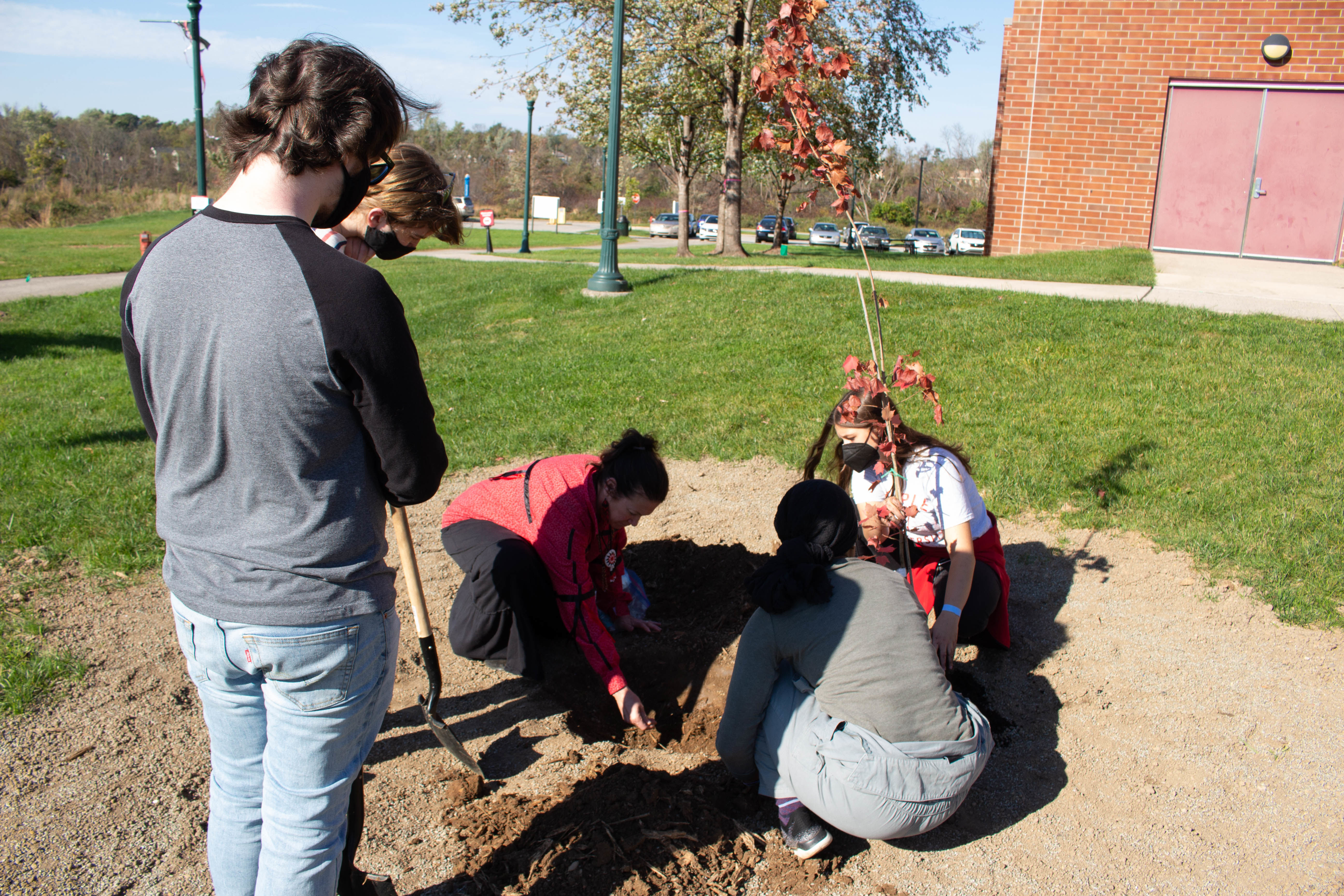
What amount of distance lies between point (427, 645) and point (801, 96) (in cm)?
211

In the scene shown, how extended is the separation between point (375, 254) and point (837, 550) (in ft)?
4.84

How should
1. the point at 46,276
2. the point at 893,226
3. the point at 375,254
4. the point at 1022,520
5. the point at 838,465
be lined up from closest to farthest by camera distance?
the point at 375,254 < the point at 838,465 < the point at 1022,520 < the point at 46,276 < the point at 893,226

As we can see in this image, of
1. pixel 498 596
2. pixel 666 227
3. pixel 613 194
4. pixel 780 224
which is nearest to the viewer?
pixel 498 596

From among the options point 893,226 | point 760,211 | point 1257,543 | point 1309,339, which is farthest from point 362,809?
point 760,211

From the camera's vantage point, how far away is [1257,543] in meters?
4.36

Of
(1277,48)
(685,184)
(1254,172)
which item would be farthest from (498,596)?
(685,184)

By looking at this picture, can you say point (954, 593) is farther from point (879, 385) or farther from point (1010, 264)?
point (1010, 264)

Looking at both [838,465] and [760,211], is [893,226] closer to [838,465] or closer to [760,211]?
[760,211]

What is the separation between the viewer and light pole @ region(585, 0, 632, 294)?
1043cm

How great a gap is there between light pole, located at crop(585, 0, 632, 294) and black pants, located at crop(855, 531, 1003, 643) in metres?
7.84

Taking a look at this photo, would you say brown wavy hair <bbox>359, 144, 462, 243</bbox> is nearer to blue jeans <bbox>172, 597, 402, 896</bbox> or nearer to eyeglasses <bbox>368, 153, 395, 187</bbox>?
eyeglasses <bbox>368, 153, 395, 187</bbox>

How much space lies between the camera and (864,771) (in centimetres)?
240

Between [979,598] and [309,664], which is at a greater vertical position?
[309,664]

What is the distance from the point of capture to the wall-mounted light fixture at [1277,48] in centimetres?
1350
